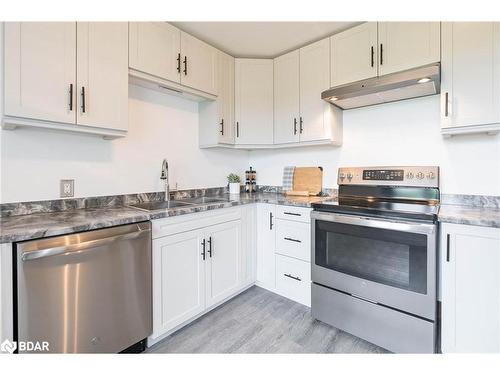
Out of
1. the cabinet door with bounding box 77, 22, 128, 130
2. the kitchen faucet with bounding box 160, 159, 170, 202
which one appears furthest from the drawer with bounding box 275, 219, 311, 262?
the cabinet door with bounding box 77, 22, 128, 130

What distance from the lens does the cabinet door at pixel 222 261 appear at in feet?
6.38

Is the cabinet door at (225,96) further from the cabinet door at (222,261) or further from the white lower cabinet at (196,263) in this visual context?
the cabinet door at (222,261)

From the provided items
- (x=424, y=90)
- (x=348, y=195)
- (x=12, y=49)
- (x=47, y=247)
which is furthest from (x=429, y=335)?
(x=12, y=49)

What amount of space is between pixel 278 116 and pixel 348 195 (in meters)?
1.05

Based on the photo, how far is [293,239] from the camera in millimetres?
2109

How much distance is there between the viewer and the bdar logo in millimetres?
1064

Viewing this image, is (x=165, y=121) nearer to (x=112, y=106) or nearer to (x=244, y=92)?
(x=112, y=106)

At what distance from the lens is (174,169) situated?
234 cm

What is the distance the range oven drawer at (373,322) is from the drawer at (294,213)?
524 millimetres

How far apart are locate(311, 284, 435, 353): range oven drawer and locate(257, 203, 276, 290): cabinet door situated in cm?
49

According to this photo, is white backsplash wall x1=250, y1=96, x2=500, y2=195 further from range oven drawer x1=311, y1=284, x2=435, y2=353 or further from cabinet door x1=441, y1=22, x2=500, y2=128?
range oven drawer x1=311, y1=284, x2=435, y2=353

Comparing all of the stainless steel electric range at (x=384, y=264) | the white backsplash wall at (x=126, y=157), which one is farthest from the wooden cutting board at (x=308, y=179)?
the white backsplash wall at (x=126, y=157)

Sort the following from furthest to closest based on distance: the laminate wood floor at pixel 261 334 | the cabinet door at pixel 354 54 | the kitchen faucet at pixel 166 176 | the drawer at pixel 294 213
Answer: the kitchen faucet at pixel 166 176 → the drawer at pixel 294 213 → the cabinet door at pixel 354 54 → the laminate wood floor at pixel 261 334

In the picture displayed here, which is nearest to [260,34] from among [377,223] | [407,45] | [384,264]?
[407,45]
